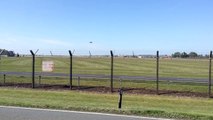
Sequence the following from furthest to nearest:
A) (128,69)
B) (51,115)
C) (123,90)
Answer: (128,69) → (123,90) → (51,115)

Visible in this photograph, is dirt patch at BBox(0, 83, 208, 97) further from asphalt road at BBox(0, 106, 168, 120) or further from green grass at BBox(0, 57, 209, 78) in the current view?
green grass at BBox(0, 57, 209, 78)

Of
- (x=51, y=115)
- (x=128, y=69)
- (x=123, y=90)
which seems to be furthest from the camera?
(x=128, y=69)

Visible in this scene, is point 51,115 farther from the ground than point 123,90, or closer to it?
farther from the ground

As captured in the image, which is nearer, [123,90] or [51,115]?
[51,115]

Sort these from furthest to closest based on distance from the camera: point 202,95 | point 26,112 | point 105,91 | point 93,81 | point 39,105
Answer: point 93,81 < point 105,91 < point 202,95 < point 39,105 < point 26,112

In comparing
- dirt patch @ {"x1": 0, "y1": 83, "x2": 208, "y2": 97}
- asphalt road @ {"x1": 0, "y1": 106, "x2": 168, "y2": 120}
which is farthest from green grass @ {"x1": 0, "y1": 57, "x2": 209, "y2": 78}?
asphalt road @ {"x1": 0, "y1": 106, "x2": 168, "y2": 120}

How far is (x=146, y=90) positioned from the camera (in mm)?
21969

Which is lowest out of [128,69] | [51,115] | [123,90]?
[123,90]

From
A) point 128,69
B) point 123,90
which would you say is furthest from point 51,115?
point 128,69

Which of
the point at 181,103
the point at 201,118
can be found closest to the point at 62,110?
the point at 201,118

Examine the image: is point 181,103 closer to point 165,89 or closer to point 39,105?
point 165,89

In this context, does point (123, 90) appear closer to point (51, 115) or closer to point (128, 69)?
point (51, 115)

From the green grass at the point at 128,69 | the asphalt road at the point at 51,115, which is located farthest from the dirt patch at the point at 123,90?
the green grass at the point at 128,69

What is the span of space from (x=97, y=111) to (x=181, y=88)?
41.4 feet
